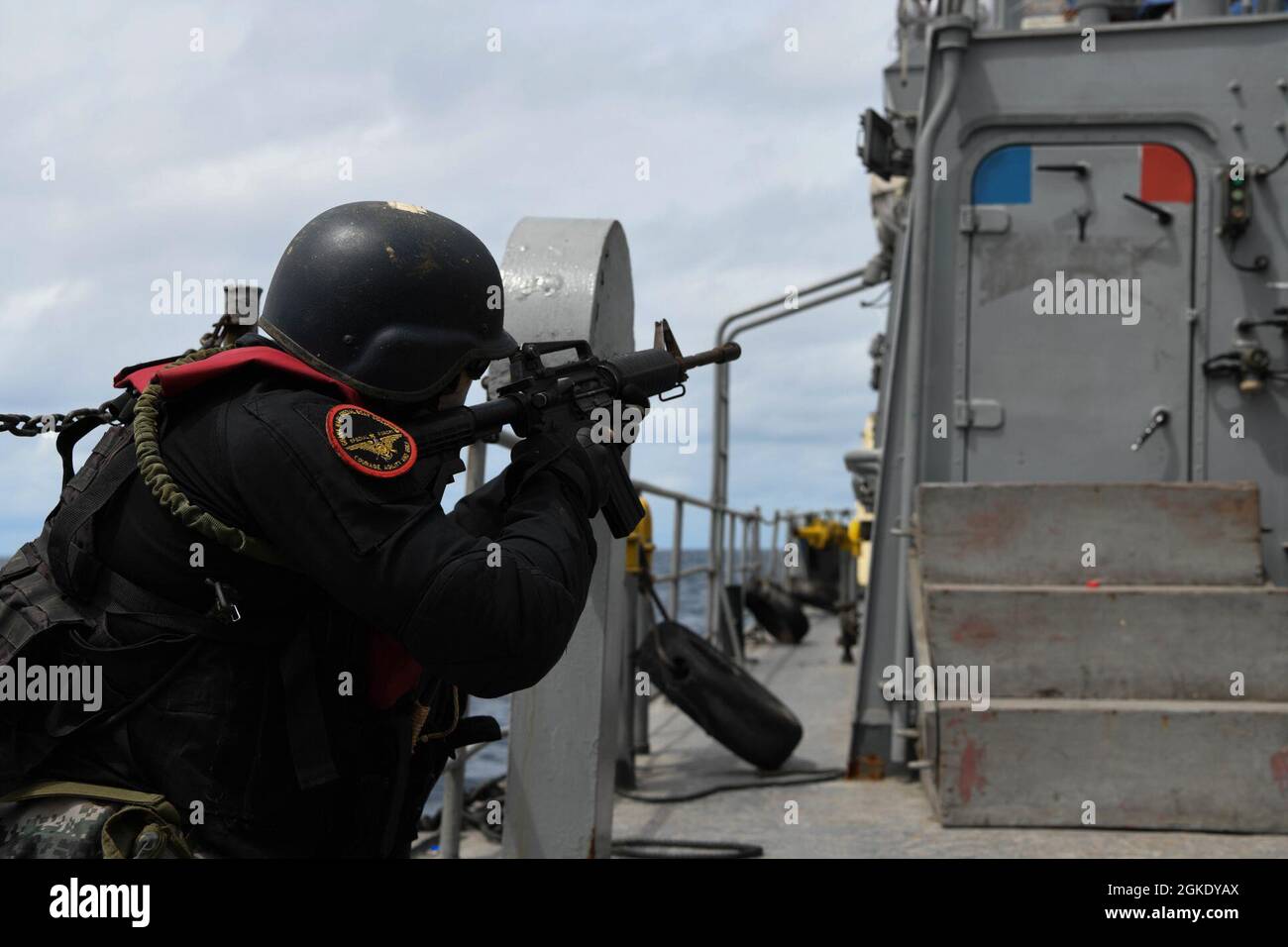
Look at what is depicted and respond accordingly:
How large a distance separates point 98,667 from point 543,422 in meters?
0.78

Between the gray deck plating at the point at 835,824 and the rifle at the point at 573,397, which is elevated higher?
the rifle at the point at 573,397

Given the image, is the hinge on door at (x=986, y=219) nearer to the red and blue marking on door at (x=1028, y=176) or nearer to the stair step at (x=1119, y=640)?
the red and blue marking on door at (x=1028, y=176)

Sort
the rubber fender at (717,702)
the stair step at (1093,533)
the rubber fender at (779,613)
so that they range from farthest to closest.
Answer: the rubber fender at (779,613), the rubber fender at (717,702), the stair step at (1093,533)

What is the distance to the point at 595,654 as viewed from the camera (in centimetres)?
321

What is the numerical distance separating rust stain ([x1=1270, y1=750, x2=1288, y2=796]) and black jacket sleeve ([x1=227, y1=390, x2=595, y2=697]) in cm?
293

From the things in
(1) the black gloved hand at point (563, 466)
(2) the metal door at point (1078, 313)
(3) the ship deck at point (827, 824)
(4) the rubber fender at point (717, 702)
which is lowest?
(3) the ship deck at point (827, 824)

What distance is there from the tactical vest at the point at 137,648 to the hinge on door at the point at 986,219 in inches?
151

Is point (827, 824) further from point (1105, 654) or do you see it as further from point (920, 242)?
point (920, 242)

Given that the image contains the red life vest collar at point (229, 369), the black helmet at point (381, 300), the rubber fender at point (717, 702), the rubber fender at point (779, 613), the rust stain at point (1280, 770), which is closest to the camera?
Answer: the red life vest collar at point (229, 369)

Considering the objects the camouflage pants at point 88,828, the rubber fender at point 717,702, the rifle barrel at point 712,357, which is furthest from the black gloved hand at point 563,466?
the rubber fender at point 717,702

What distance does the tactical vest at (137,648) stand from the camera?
174 cm

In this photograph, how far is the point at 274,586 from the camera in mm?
1789
